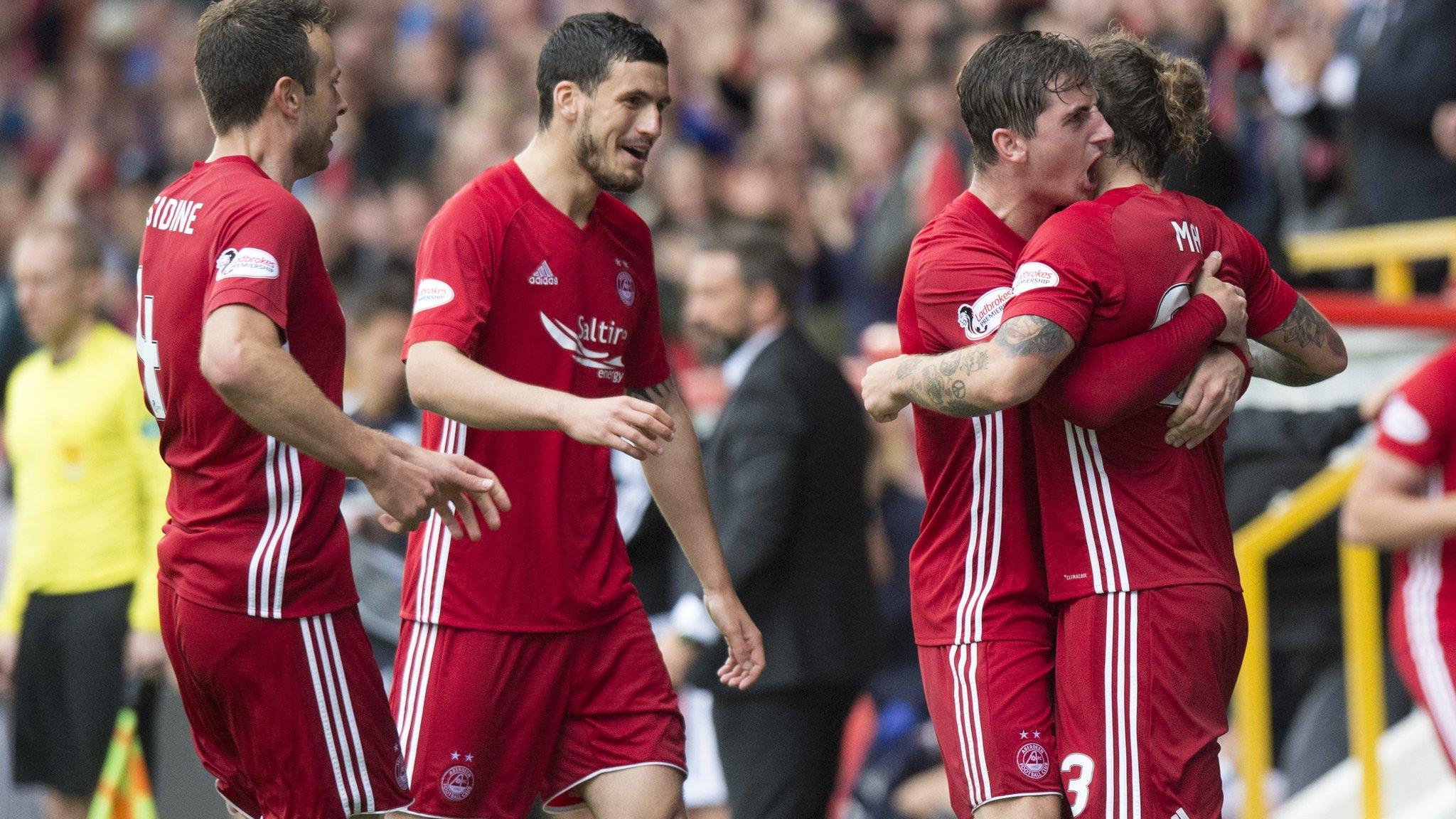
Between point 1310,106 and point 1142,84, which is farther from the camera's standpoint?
point 1310,106

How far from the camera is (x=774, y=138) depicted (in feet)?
39.6

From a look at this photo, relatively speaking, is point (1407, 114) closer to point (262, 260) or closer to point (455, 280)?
point (455, 280)

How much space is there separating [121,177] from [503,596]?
12471mm

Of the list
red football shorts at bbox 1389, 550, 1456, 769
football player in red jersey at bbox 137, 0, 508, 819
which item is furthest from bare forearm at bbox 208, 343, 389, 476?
red football shorts at bbox 1389, 550, 1456, 769

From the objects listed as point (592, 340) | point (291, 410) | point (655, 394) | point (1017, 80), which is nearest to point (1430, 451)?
point (1017, 80)

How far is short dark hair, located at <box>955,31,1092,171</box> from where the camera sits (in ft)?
13.3

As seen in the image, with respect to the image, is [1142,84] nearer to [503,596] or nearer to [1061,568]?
[1061,568]

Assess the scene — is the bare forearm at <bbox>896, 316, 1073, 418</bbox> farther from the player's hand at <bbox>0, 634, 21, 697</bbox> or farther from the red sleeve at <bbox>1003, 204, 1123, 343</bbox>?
the player's hand at <bbox>0, 634, 21, 697</bbox>

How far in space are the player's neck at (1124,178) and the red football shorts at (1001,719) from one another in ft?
3.53

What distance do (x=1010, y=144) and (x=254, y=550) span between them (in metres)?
1.96

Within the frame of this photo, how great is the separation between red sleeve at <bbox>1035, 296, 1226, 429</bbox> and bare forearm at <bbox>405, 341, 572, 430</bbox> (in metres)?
1.12

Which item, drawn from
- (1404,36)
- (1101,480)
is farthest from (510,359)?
(1404,36)

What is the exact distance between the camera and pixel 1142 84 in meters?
4.12

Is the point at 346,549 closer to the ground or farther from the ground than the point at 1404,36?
closer to the ground
